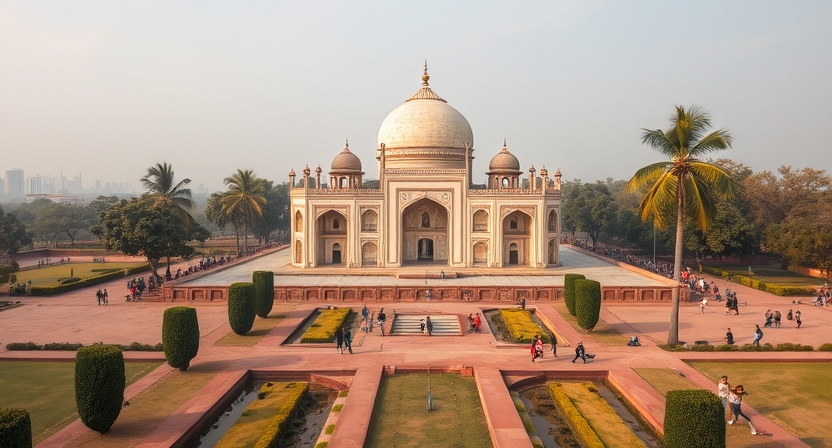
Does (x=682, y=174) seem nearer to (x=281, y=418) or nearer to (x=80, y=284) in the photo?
(x=281, y=418)

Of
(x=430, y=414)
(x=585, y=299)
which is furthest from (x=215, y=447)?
(x=585, y=299)

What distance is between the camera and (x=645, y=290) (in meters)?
28.2

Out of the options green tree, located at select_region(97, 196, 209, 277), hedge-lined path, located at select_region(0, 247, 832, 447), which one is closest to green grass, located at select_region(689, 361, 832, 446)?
hedge-lined path, located at select_region(0, 247, 832, 447)

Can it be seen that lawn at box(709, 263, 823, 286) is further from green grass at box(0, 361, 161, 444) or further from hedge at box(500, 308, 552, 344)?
green grass at box(0, 361, 161, 444)

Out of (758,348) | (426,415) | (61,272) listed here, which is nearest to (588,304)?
(758,348)

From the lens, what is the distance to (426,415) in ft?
43.3

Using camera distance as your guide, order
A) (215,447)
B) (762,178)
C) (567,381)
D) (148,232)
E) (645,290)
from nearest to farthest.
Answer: (215,447) → (567,381) → (645,290) → (148,232) → (762,178)

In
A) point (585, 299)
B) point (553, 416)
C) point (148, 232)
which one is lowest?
point (553, 416)

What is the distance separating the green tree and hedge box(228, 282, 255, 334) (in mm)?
12735

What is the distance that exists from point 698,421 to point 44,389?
1553 centimetres

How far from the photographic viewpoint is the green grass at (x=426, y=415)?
11867mm

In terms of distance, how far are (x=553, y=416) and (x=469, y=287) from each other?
48.0ft

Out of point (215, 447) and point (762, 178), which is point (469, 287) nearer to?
point (215, 447)

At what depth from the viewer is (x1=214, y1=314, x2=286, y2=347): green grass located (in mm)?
19797
